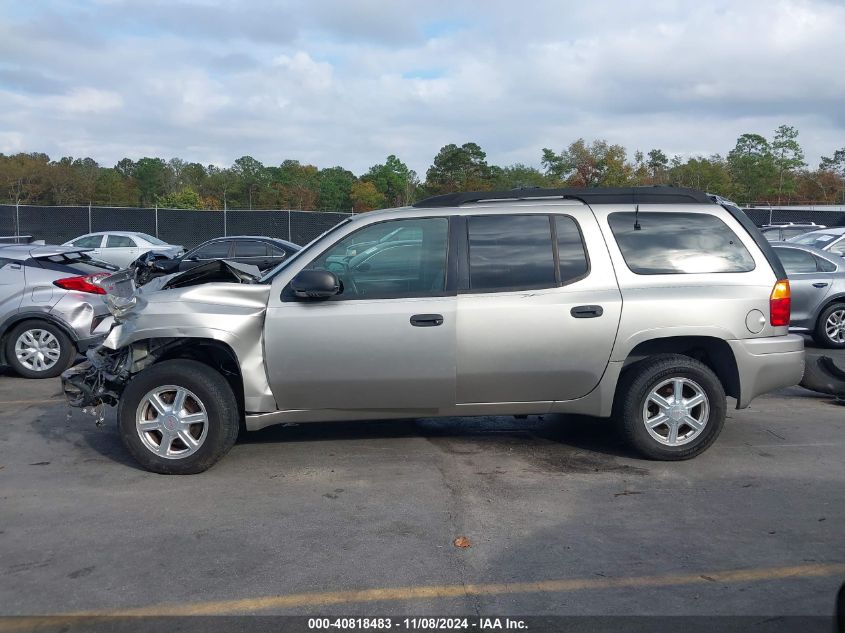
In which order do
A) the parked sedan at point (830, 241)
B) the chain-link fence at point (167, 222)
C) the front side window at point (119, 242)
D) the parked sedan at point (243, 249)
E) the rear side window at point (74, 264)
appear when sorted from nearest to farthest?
the rear side window at point (74, 264) → the parked sedan at point (830, 241) → the parked sedan at point (243, 249) → the front side window at point (119, 242) → the chain-link fence at point (167, 222)

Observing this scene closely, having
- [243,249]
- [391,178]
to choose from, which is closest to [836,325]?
[243,249]

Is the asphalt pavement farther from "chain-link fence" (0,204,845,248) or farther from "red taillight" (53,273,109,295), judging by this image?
"chain-link fence" (0,204,845,248)

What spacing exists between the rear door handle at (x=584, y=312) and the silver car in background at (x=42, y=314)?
583cm

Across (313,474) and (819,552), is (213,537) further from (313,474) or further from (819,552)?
(819,552)

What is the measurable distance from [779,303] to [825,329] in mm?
6243

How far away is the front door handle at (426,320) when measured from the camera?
5691mm

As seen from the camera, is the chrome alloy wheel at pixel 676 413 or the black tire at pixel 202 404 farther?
the chrome alloy wheel at pixel 676 413

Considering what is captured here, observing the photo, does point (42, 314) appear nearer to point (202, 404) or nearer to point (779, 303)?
point (202, 404)

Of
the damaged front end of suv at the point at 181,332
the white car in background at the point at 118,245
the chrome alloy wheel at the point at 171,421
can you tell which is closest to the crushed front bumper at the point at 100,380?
the damaged front end of suv at the point at 181,332

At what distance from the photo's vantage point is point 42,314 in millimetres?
9273

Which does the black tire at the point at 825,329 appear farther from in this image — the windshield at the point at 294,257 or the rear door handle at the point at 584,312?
the windshield at the point at 294,257

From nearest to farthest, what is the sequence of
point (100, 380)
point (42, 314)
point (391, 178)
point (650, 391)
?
point (650, 391), point (100, 380), point (42, 314), point (391, 178)

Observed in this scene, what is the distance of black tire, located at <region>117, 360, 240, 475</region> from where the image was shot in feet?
18.8

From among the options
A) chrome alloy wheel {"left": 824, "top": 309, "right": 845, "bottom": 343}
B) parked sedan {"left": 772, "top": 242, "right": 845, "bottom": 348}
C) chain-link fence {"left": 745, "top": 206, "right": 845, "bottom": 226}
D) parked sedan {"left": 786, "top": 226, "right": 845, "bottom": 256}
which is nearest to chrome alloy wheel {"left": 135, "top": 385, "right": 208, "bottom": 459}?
parked sedan {"left": 772, "top": 242, "right": 845, "bottom": 348}
